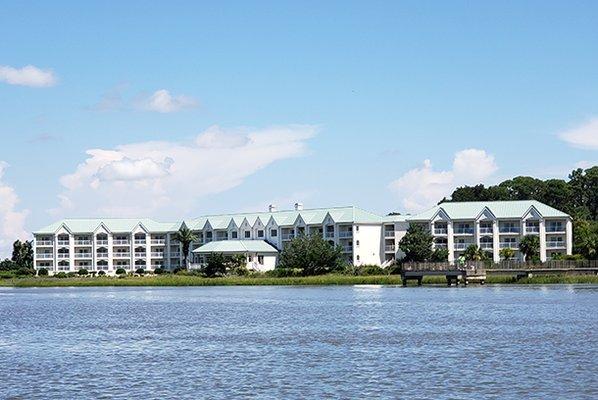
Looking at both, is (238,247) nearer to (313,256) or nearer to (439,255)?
(313,256)

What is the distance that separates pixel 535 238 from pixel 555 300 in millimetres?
47199

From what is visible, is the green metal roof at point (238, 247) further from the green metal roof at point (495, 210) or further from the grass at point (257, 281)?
the green metal roof at point (495, 210)

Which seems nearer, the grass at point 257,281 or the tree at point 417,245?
the grass at point 257,281

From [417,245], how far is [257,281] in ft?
65.7

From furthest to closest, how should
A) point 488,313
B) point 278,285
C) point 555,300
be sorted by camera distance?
1. point 278,285
2. point 555,300
3. point 488,313

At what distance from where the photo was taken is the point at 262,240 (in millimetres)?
137500

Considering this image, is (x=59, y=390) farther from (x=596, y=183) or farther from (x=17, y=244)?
(x=596, y=183)

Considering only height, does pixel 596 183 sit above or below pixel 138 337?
above

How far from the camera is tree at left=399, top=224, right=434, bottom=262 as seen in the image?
11750 cm

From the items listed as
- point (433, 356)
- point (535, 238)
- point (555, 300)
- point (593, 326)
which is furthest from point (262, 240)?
point (433, 356)

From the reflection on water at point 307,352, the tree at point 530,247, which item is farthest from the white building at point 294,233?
the reflection on water at point 307,352

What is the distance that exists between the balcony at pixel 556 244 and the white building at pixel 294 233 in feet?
0.40

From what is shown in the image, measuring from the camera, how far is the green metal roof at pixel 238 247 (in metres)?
131

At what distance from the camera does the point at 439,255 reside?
118m
